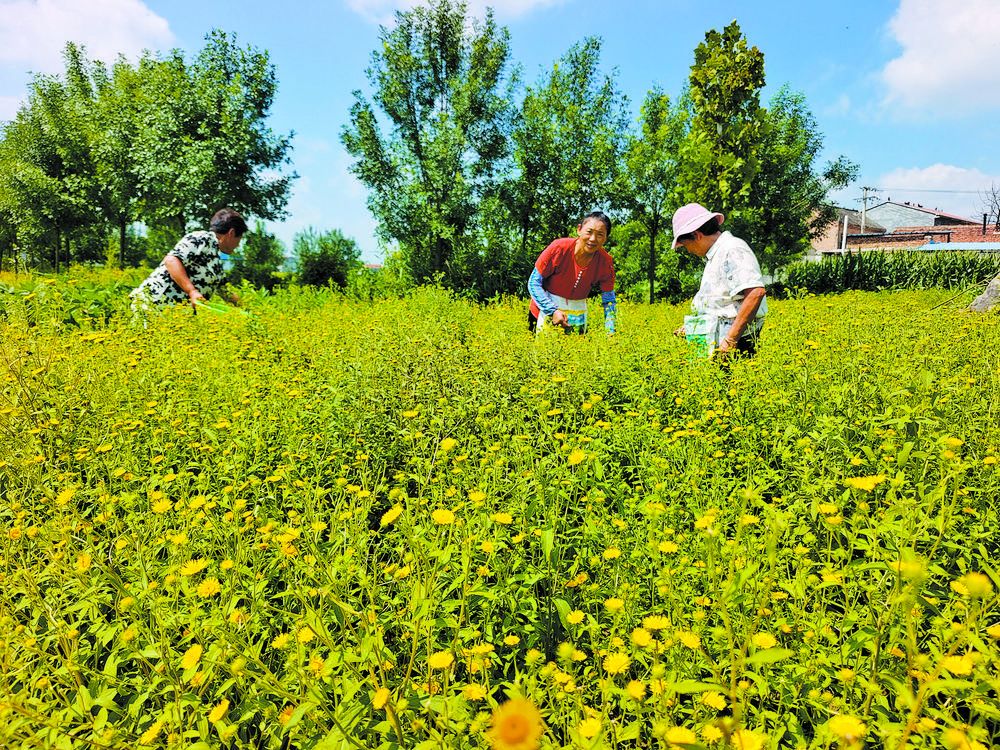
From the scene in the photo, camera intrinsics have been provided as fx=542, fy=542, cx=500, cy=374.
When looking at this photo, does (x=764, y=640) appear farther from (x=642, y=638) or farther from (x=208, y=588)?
(x=208, y=588)

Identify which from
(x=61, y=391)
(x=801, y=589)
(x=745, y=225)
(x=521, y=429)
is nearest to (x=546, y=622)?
(x=801, y=589)

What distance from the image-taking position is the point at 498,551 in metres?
2.00

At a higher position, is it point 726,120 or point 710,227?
point 726,120

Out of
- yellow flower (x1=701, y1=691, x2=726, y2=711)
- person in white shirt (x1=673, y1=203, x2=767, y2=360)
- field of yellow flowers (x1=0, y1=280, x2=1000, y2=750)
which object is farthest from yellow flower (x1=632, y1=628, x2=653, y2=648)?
person in white shirt (x1=673, y1=203, x2=767, y2=360)

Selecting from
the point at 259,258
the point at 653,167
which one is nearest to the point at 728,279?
the point at 653,167

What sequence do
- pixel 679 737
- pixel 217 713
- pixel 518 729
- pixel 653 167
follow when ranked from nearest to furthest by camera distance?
pixel 518 729 < pixel 679 737 < pixel 217 713 < pixel 653 167

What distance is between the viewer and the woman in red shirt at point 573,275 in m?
5.22

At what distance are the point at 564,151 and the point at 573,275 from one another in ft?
55.6

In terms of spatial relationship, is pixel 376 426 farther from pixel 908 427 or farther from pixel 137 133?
pixel 137 133

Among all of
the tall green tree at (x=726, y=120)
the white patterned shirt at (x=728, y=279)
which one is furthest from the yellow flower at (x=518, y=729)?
the tall green tree at (x=726, y=120)

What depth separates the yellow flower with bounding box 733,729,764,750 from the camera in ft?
3.32

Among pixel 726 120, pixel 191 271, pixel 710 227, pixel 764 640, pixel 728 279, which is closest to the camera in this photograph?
pixel 764 640

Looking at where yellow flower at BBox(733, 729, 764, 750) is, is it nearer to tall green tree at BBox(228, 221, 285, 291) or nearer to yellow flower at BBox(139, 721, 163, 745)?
yellow flower at BBox(139, 721, 163, 745)

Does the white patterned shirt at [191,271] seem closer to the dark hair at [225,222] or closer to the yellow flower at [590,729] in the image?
the dark hair at [225,222]
